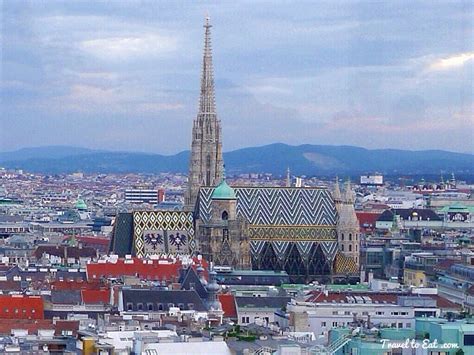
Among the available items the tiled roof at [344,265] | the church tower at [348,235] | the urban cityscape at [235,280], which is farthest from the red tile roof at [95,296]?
the church tower at [348,235]

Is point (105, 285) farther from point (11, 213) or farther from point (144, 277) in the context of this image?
point (11, 213)

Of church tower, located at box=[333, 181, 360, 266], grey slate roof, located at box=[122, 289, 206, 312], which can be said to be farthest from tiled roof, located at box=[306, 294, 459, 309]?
church tower, located at box=[333, 181, 360, 266]

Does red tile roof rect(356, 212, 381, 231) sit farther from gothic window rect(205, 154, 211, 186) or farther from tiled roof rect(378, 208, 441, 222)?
gothic window rect(205, 154, 211, 186)

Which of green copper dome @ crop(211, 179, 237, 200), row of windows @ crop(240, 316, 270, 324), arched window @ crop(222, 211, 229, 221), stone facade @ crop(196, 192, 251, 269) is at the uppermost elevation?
green copper dome @ crop(211, 179, 237, 200)

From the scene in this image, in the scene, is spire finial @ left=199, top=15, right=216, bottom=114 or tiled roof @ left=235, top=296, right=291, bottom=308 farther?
spire finial @ left=199, top=15, right=216, bottom=114

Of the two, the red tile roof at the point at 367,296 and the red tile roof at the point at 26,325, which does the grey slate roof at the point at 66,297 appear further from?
the red tile roof at the point at 367,296
